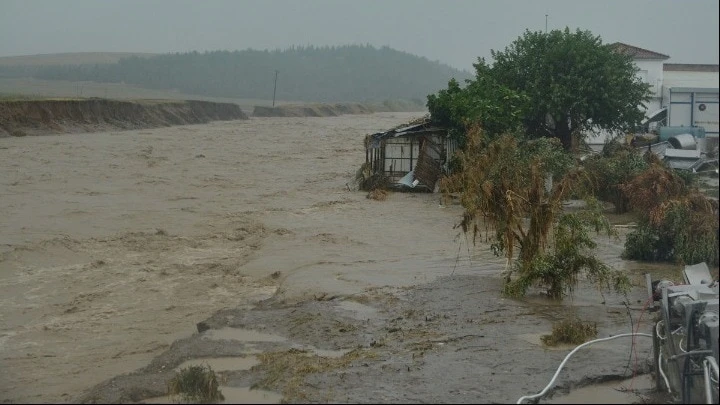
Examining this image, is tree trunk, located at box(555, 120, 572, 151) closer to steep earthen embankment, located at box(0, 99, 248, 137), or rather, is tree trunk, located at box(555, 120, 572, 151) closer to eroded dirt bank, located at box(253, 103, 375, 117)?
steep earthen embankment, located at box(0, 99, 248, 137)

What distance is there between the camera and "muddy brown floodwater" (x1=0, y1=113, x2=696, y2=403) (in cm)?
811

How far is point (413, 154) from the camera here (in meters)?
26.5

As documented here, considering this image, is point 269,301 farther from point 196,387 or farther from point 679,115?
point 679,115

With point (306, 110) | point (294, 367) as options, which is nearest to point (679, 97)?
point (294, 367)

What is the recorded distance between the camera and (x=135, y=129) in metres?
48.1

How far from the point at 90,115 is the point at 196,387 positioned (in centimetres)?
4084

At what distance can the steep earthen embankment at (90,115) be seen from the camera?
1538 inches

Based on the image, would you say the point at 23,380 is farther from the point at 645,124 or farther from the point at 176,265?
the point at 645,124

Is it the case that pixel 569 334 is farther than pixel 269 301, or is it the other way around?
pixel 269 301

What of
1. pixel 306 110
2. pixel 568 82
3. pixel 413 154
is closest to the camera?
pixel 413 154

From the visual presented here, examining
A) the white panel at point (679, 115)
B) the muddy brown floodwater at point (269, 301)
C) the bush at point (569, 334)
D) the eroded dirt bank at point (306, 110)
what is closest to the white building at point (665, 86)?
the white panel at point (679, 115)

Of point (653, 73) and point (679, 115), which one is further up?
point (653, 73)

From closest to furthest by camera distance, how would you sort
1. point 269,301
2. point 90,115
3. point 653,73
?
point 269,301 → point 653,73 → point 90,115

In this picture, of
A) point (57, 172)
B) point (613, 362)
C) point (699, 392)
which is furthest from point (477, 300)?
point (57, 172)
